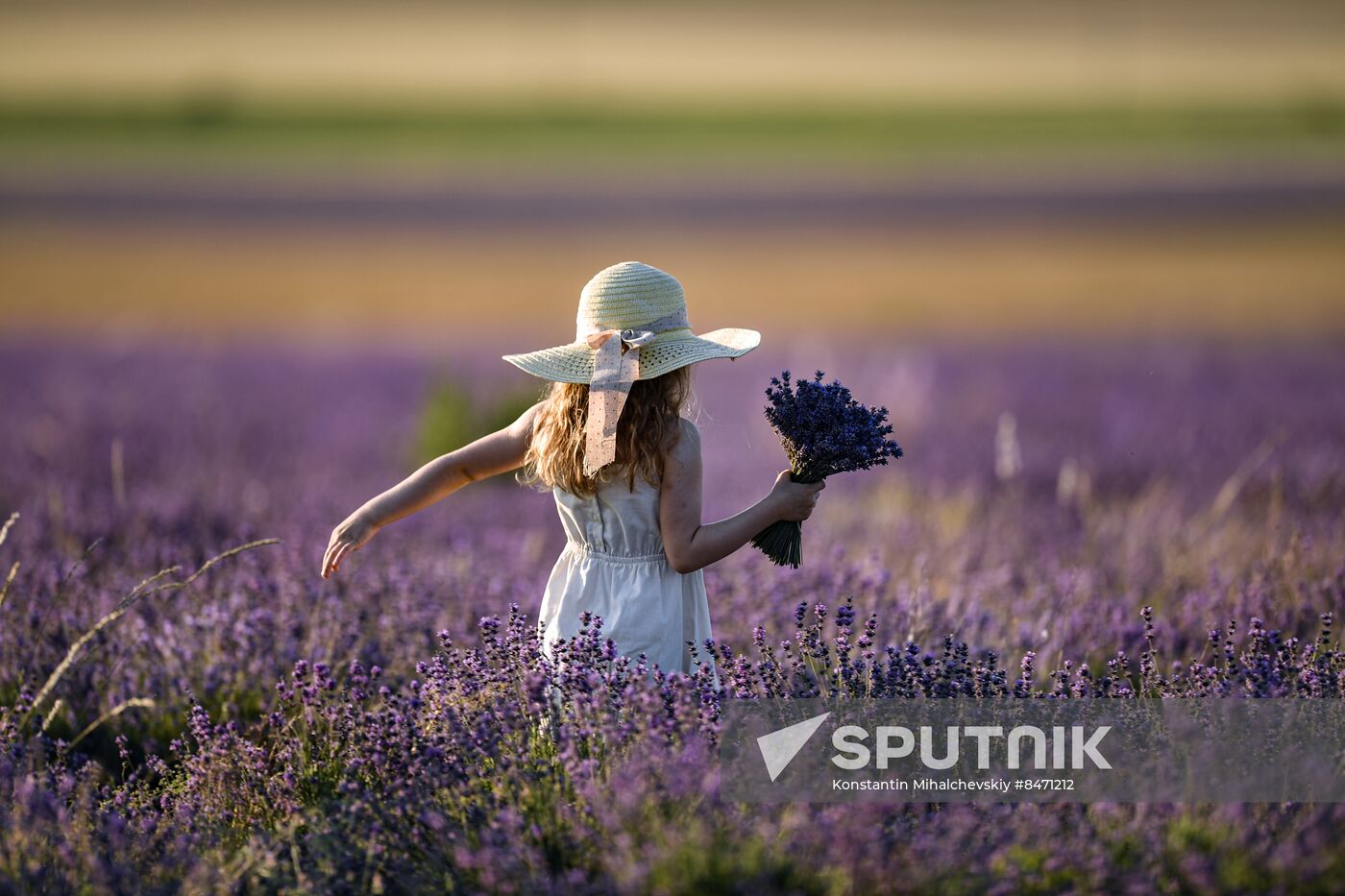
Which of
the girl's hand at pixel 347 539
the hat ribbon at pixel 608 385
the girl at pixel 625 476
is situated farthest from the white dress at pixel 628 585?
the girl's hand at pixel 347 539

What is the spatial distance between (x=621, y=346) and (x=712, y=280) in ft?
60.3

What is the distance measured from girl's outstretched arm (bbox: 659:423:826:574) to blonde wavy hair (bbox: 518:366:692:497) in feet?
0.14

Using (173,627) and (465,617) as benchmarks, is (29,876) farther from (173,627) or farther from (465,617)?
(465,617)

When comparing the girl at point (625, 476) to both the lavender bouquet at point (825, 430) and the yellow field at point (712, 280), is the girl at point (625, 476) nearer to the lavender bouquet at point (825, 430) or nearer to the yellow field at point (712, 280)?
the lavender bouquet at point (825, 430)

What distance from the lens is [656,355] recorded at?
3.12m

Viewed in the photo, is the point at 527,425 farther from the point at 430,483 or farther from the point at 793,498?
the point at 793,498

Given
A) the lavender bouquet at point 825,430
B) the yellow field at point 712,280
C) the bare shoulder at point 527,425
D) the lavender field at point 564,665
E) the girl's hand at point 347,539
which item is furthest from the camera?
the yellow field at point 712,280

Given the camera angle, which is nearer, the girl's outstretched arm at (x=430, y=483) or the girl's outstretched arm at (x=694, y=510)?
the girl's outstretched arm at (x=694, y=510)

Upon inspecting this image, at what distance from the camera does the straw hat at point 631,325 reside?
3.13 metres

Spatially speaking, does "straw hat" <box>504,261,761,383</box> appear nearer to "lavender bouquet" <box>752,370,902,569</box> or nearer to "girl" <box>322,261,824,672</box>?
"girl" <box>322,261,824,672</box>

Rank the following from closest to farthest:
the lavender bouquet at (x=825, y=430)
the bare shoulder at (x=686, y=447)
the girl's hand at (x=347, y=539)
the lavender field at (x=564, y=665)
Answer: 1. the lavender field at (x=564, y=665)
2. the lavender bouquet at (x=825, y=430)
3. the bare shoulder at (x=686, y=447)
4. the girl's hand at (x=347, y=539)

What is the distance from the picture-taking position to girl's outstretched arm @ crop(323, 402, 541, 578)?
3.21 metres

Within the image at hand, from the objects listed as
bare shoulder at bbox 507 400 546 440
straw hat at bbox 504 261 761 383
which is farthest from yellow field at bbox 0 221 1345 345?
straw hat at bbox 504 261 761 383

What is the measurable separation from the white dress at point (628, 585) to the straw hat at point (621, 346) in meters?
0.17
